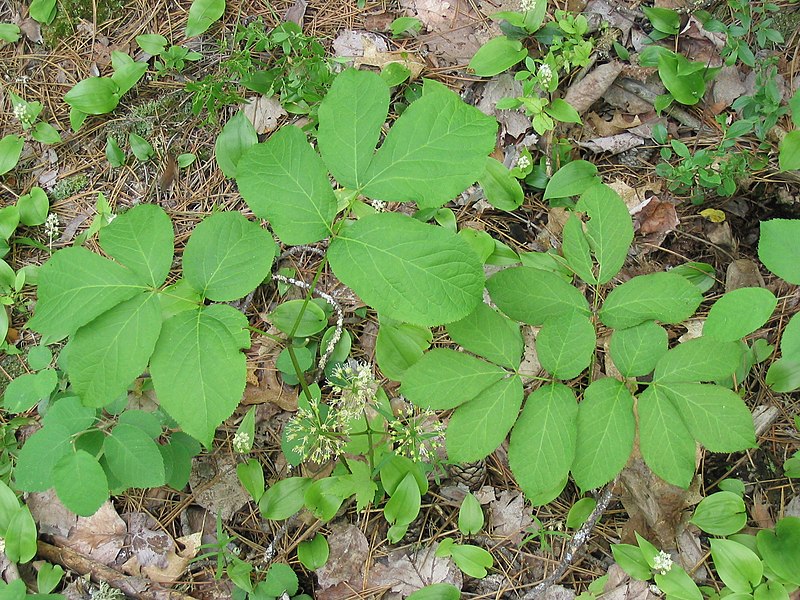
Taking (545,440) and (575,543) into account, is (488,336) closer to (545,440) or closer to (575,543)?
(545,440)

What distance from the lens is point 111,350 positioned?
5.20 feet

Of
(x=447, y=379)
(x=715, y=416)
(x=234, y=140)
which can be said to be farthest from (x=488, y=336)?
(x=234, y=140)

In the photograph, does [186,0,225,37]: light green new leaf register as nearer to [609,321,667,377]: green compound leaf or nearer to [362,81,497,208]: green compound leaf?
[362,81,497,208]: green compound leaf

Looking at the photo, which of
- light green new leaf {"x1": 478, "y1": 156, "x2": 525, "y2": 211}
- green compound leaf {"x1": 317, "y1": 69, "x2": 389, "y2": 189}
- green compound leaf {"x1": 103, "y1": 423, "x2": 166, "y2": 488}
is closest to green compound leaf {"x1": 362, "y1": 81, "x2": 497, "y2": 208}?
green compound leaf {"x1": 317, "y1": 69, "x2": 389, "y2": 189}

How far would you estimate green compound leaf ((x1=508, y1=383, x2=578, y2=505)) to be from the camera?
1.59m

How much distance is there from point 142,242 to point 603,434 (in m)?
1.38

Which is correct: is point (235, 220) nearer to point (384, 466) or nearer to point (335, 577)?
point (384, 466)

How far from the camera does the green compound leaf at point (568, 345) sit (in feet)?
5.32

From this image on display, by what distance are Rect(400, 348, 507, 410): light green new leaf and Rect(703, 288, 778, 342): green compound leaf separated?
0.60 meters

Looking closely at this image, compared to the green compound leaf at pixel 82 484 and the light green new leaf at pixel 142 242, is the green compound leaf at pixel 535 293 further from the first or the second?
the green compound leaf at pixel 82 484

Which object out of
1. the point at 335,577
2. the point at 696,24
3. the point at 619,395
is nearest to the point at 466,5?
the point at 696,24

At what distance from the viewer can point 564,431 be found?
1.59m

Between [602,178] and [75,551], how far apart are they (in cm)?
284

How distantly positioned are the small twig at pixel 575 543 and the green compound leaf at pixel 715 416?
2.33 feet
